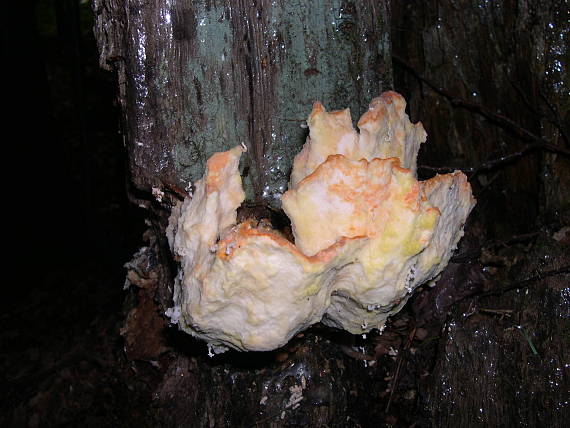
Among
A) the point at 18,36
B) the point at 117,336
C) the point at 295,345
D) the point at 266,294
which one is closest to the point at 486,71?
the point at 295,345

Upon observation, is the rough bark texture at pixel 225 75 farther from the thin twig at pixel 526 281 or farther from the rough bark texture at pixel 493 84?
the thin twig at pixel 526 281

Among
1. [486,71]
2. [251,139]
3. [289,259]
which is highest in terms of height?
[486,71]

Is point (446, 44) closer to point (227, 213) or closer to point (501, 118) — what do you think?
point (501, 118)

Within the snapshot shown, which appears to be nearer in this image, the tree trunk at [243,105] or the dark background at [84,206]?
the tree trunk at [243,105]

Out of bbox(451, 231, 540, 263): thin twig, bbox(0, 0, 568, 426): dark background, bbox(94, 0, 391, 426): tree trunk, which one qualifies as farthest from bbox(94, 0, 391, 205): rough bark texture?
bbox(451, 231, 540, 263): thin twig

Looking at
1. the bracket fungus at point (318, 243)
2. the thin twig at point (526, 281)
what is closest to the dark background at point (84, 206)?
the thin twig at point (526, 281)

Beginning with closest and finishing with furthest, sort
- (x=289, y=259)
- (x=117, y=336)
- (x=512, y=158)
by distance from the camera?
(x=289, y=259), (x=512, y=158), (x=117, y=336)

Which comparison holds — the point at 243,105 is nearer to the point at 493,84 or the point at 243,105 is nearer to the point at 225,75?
the point at 225,75

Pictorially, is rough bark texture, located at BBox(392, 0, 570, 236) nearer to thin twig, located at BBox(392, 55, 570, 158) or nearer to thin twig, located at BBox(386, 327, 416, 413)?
thin twig, located at BBox(392, 55, 570, 158)
